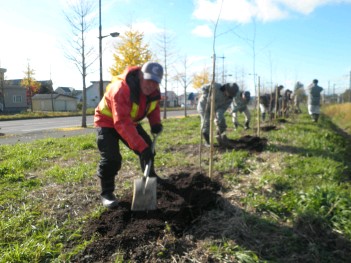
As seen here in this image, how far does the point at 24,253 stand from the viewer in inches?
102

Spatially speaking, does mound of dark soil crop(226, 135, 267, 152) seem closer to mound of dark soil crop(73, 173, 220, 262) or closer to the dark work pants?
mound of dark soil crop(73, 173, 220, 262)

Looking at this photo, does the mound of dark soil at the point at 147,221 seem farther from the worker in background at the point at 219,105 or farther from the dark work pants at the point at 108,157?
the worker in background at the point at 219,105

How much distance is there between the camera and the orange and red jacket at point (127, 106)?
3041mm

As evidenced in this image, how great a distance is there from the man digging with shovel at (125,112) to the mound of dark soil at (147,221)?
401mm

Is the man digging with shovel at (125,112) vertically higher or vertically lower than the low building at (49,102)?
lower

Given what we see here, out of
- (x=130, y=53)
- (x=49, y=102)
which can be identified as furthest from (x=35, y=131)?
(x=49, y=102)

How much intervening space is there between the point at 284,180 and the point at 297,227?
136 centimetres

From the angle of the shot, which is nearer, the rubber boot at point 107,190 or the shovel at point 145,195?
Answer: the shovel at point 145,195

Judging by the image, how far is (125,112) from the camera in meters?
3.06

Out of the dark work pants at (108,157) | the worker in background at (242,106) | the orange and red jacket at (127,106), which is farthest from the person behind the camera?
the worker in background at (242,106)

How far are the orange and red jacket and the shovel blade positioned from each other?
342 mm

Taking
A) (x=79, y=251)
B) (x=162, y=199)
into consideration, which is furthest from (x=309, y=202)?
(x=79, y=251)

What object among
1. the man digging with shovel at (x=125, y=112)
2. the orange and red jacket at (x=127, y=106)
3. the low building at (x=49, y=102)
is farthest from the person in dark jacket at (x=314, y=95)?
the low building at (x=49, y=102)

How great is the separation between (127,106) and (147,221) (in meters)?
Result: 1.18
